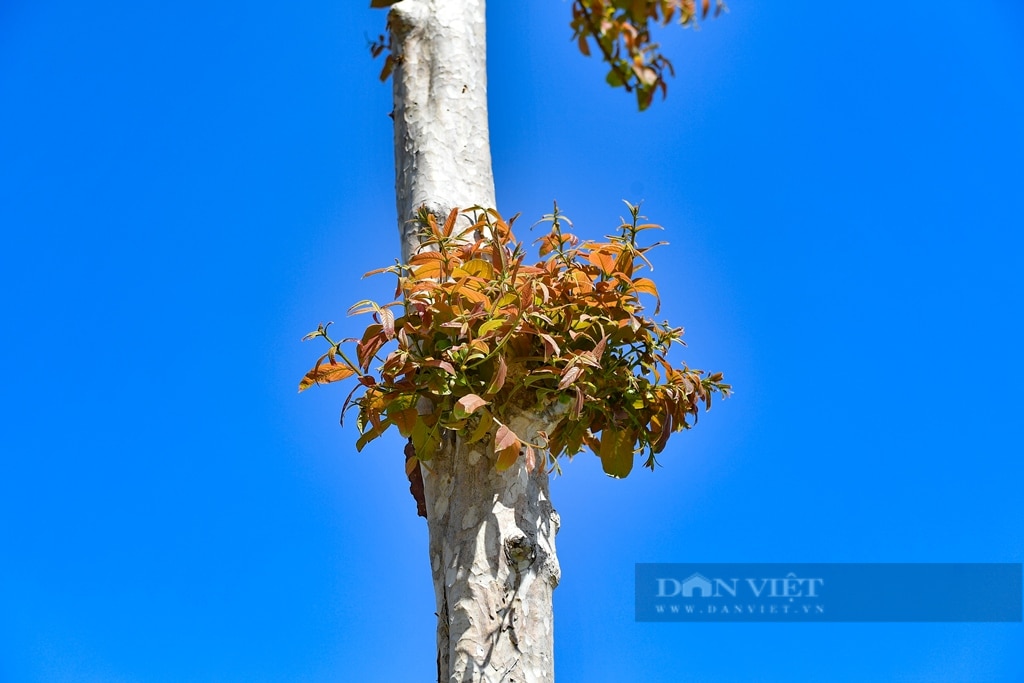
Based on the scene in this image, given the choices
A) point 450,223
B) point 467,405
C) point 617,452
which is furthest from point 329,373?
point 617,452

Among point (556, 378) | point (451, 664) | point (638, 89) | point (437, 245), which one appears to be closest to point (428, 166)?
point (437, 245)

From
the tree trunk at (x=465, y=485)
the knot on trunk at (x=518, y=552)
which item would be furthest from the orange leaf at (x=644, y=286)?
the knot on trunk at (x=518, y=552)

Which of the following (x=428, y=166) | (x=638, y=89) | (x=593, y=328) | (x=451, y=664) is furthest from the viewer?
(x=428, y=166)

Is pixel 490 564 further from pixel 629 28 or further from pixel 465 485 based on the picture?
pixel 629 28

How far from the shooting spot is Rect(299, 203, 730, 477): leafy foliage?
171 cm

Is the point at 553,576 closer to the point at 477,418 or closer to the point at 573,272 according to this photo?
the point at 477,418

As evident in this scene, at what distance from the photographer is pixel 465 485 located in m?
1.80

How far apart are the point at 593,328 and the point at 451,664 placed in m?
0.67

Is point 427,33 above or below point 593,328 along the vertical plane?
above

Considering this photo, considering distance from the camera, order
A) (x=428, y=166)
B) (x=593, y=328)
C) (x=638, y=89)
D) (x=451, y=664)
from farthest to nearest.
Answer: (x=428, y=166) → (x=593, y=328) → (x=451, y=664) → (x=638, y=89)

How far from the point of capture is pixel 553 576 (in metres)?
1.78

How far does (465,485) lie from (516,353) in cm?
27

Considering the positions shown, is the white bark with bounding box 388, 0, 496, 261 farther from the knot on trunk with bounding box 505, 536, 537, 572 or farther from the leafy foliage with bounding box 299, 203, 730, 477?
the knot on trunk with bounding box 505, 536, 537, 572

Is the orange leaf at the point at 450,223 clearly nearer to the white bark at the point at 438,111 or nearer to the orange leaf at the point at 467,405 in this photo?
the white bark at the point at 438,111
